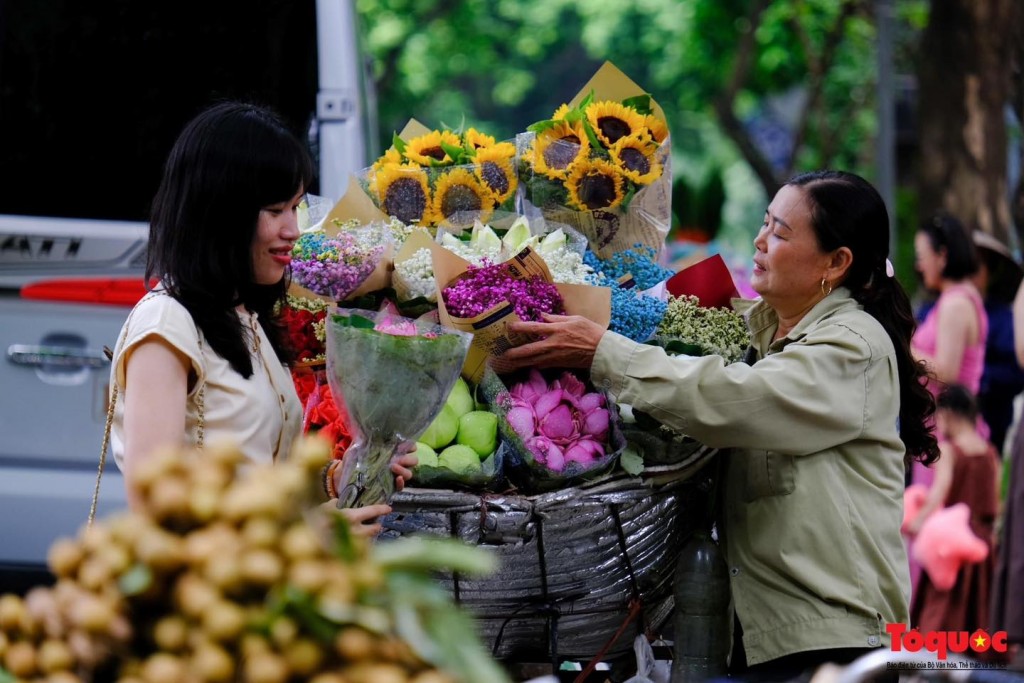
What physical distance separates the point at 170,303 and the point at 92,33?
2321 mm

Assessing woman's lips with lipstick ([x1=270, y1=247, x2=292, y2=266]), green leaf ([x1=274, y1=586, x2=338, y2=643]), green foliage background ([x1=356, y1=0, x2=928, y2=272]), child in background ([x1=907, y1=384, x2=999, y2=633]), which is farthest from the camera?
green foliage background ([x1=356, y1=0, x2=928, y2=272])

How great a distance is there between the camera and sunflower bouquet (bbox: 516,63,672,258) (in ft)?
10.1

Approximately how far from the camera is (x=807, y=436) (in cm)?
266

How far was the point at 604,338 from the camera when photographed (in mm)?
2715

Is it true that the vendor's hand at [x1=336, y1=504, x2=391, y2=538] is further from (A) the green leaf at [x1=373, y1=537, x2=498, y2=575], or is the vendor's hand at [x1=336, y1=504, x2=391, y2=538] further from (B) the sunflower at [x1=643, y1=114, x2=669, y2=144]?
(B) the sunflower at [x1=643, y1=114, x2=669, y2=144]

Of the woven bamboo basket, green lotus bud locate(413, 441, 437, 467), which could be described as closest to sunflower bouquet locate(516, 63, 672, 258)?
the woven bamboo basket

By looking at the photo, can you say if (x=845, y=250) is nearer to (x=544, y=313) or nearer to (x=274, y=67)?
(x=544, y=313)

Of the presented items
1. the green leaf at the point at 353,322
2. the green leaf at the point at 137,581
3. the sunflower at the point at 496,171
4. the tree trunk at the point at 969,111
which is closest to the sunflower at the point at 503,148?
the sunflower at the point at 496,171

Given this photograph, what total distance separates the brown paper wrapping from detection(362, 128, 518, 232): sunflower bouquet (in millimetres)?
309

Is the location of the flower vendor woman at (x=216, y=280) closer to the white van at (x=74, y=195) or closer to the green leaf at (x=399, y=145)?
the green leaf at (x=399, y=145)

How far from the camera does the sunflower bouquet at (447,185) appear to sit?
311 cm

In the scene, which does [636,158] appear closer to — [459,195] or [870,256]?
[459,195]

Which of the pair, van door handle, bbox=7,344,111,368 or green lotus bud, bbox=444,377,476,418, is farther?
van door handle, bbox=7,344,111,368

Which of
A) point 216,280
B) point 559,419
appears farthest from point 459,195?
point 216,280
